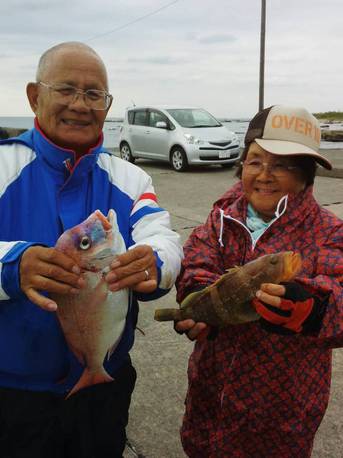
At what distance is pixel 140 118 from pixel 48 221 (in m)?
13.5

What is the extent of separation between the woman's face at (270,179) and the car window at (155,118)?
12.3 m

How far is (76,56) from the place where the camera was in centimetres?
176

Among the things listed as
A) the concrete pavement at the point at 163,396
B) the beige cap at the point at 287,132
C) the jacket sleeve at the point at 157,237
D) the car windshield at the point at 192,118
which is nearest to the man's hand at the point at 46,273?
the jacket sleeve at the point at 157,237

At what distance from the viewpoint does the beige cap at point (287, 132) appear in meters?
1.94

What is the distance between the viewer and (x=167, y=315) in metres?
1.90

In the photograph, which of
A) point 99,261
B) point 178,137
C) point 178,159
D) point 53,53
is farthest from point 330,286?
point 178,159

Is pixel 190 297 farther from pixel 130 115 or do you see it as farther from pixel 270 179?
pixel 130 115

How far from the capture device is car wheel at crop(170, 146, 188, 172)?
1341cm

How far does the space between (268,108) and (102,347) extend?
3.99 ft

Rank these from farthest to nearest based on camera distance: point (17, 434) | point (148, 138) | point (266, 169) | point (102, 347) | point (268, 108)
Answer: point (148, 138) → point (268, 108) → point (266, 169) → point (17, 434) → point (102, 347)

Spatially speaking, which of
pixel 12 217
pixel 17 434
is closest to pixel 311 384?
pixel 17 434

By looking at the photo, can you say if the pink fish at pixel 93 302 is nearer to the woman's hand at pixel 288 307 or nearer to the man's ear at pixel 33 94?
the woman's hand at pixel 288 307

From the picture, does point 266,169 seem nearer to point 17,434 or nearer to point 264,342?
point 264,342

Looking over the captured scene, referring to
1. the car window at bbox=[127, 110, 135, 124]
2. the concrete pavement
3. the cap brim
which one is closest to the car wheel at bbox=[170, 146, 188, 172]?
the car window at bbox=[127, 110, 135, 124]
